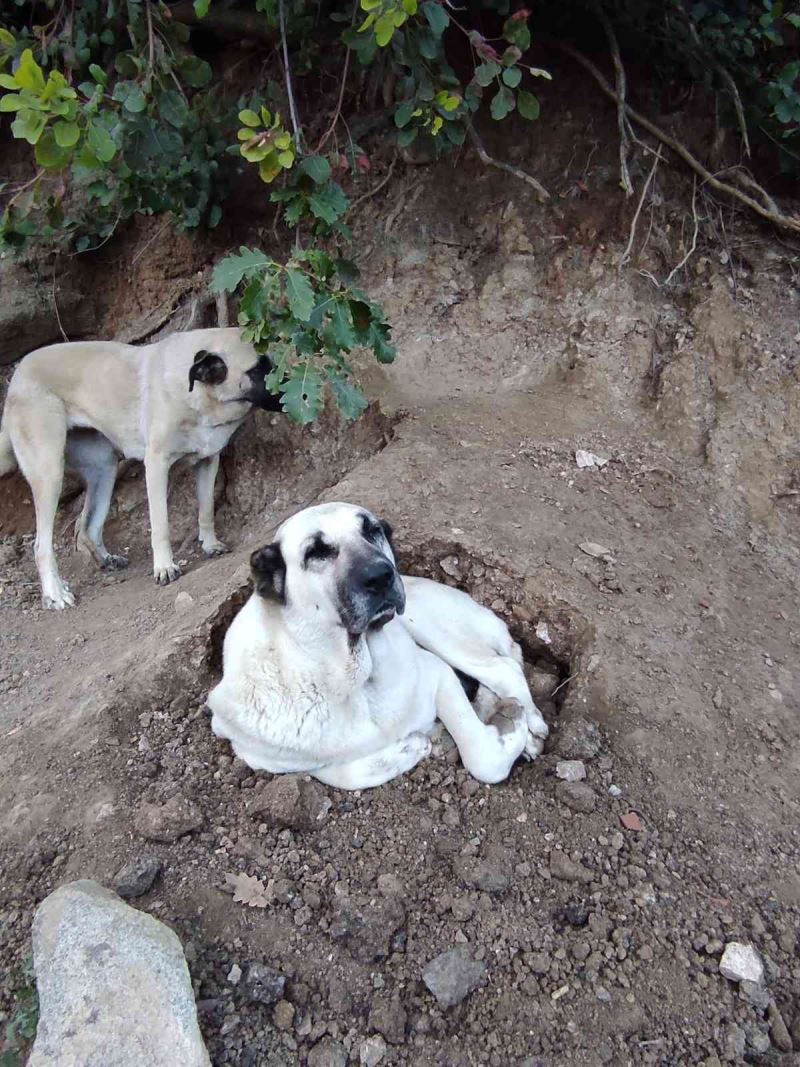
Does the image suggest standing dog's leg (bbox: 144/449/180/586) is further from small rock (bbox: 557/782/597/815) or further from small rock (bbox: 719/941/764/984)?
small rock (bbox: 719/941/764/984)

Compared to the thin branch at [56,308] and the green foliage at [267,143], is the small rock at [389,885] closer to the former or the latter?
the green foliage at [267,143]

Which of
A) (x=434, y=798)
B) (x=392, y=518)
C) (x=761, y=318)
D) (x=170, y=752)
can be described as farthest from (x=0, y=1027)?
(x=761, y=318)

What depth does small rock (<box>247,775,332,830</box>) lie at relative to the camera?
277 cm

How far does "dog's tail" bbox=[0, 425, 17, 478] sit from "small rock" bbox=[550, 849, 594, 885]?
14.6 ft

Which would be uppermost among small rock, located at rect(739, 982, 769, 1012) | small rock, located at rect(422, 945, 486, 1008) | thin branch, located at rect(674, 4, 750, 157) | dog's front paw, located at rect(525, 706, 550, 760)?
thin branch, located at rect(674, 4, 750, 157)

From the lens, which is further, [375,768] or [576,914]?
[375,768]

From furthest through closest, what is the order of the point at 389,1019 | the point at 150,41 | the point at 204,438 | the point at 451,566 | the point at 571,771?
the point at 204,438 → the point at 150,41 → the point at 451,566 → the point at 571,771 → the point at 389,1019

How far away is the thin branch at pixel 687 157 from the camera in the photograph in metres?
4.87

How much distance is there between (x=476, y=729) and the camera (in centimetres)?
300

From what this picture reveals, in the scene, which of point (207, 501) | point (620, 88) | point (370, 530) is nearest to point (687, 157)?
point (620, 88)

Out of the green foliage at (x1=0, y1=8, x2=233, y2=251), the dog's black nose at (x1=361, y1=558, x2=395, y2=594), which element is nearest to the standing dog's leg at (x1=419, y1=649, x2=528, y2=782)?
the dog's black nose at (x1=361, y1=558, x2=395, y2=594)

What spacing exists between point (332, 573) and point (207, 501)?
2904mm

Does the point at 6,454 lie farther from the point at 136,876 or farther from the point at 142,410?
the point at 136,876

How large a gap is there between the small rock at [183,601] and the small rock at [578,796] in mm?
1991
